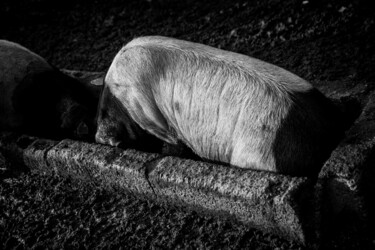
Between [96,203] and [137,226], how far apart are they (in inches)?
12.2

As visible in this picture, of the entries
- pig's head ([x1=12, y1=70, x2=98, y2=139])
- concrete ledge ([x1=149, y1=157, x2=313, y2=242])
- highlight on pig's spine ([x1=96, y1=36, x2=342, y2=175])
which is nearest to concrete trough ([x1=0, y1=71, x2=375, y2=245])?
concrete ledge ([x1=149, y1=157, x2=313, y2=242])

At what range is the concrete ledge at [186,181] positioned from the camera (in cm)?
145

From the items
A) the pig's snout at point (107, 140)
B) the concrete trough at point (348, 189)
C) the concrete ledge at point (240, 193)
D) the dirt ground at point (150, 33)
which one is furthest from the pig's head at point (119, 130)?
the concrete trough at point (348, 189)

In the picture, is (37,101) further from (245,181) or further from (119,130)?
(245,181)

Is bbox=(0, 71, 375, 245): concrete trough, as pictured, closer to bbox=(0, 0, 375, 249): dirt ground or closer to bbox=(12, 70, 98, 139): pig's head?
bbox=(0, 0, 375, 249): dirt ground

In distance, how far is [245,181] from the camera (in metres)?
1.57

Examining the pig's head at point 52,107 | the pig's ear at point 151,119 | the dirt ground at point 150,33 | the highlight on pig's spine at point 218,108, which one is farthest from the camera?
the pig's head at point 52,107

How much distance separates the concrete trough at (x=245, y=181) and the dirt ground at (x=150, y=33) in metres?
0.08

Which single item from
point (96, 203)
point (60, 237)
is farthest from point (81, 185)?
point (60, 237)

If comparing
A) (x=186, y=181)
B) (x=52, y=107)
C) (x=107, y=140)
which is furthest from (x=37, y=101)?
(x=186, y=181)

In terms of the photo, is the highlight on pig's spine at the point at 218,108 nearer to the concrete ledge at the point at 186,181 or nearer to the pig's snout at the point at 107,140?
the pig's snout at the point at 107,140

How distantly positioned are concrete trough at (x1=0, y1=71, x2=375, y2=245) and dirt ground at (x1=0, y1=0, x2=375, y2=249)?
8cm

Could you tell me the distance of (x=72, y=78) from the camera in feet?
8.73

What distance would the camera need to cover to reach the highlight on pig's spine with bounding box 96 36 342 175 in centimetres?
160
